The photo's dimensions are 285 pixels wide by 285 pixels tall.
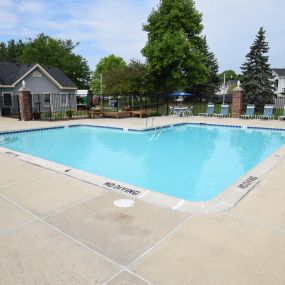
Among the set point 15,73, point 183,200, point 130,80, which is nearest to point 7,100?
point 15,73

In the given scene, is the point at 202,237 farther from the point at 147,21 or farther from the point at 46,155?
the point at 147,21

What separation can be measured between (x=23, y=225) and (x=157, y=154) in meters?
5.89

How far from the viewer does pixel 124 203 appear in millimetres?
3824

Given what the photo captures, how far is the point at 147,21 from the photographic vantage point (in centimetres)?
2803

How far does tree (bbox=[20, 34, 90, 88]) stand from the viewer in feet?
107

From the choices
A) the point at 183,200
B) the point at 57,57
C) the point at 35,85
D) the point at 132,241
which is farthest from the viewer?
the point at 57,57

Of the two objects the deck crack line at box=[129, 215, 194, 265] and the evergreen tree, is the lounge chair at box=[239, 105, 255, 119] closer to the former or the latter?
the evergreen tree

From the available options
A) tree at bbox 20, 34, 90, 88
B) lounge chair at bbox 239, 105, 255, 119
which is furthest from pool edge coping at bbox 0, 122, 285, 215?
tree at bbox 20, 34, 90, 88

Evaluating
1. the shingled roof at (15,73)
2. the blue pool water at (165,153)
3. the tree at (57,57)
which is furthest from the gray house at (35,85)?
the blue pool water at (165,153)

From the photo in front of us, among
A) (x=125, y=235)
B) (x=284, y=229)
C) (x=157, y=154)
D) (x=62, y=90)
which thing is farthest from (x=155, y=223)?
(x=62, y=90)

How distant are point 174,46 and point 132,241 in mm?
24093

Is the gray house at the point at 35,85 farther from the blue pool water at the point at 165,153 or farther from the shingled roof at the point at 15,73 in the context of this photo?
the blue pool water at the point at 165,153

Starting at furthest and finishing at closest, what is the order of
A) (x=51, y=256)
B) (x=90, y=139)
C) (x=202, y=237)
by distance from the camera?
(x=90, y=139) → (x=202, y=237) → (x=51, y=256)

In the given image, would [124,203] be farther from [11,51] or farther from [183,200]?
[11,51]
